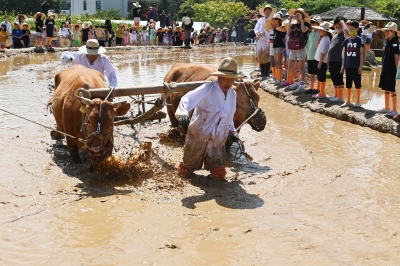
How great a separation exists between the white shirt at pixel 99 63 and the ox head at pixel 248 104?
8.01 feet

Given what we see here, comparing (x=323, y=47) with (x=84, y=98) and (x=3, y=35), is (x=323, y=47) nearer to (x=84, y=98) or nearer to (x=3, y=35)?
(x=84, y=98)

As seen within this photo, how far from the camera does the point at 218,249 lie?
5312mm

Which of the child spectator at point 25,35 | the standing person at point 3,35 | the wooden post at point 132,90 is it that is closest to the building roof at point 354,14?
the child spectator at point 25,35

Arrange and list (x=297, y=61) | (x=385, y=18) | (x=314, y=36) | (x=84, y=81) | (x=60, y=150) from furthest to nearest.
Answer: (x=385, y=18) → (x=297, y=61) → (x=314, y=36) → (x=60, y=150) → (x=84, y=81)

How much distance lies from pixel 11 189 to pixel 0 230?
130 cm

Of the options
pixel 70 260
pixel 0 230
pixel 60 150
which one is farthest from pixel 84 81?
pixel 70 260

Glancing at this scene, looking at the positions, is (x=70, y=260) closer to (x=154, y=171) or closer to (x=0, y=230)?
(x=0, y=230)

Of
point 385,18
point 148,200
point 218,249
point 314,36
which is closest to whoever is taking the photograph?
point 218,249

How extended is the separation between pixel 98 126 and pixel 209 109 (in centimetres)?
137

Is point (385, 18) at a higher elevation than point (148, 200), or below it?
higher

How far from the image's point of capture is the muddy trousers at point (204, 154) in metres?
7.17

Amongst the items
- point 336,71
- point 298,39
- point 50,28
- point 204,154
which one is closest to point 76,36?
point 50,28

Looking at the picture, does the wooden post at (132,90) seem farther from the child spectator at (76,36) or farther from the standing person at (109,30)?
the standing person at (109,30)

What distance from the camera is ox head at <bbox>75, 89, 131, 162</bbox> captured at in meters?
6.82
